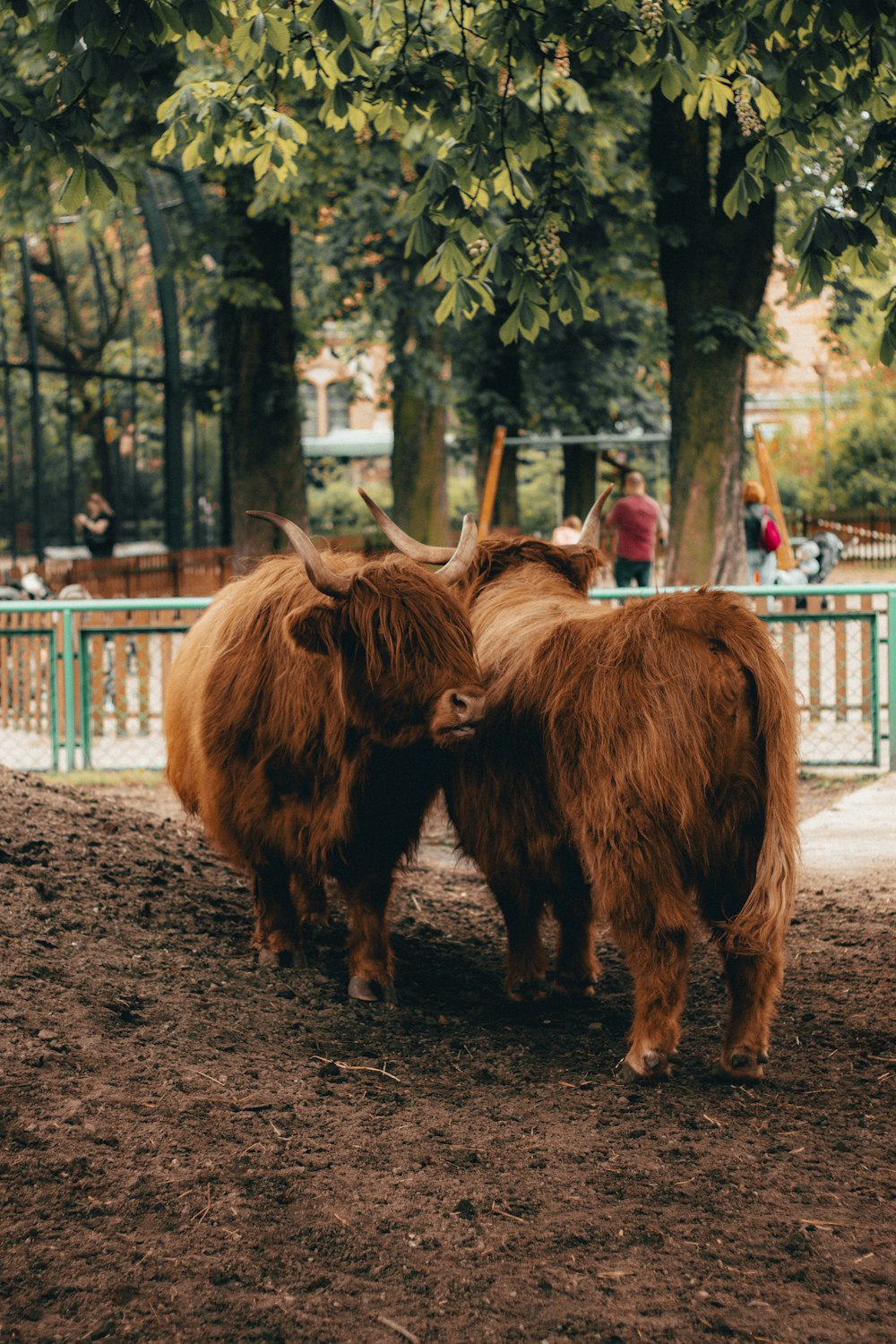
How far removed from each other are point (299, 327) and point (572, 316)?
1591 cm

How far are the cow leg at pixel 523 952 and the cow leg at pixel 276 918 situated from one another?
0.81 m

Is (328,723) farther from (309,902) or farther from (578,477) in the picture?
(578,477)

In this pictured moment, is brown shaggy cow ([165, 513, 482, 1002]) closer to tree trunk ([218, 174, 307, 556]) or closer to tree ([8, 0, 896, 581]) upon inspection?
tree ([8, 0, 896, 581])

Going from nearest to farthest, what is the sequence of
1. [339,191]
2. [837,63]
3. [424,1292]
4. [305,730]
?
1. [424,1292]
2. [305,730]
3. [837,63]
4. [339,191]

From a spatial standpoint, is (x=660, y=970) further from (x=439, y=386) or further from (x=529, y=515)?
(x=529, y=515)

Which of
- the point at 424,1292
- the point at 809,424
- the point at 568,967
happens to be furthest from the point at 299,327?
the point at 809,424

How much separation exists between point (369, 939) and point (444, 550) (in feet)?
5.09

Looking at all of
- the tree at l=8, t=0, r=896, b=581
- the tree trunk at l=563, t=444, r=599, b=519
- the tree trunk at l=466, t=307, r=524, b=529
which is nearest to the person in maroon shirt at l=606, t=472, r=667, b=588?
the tree trunk at l=466, t=307, r=524, b=529

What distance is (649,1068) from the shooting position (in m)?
4.28

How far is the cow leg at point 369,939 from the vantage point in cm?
515

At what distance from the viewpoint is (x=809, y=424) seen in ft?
150

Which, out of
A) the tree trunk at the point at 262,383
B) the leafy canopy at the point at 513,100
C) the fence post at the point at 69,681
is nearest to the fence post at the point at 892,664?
the leafy canopy at the point at 513,100

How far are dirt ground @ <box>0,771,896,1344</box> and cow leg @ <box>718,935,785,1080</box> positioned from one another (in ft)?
0.29

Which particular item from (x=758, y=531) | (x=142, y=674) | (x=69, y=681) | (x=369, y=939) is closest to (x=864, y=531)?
(x=758, y=531)
